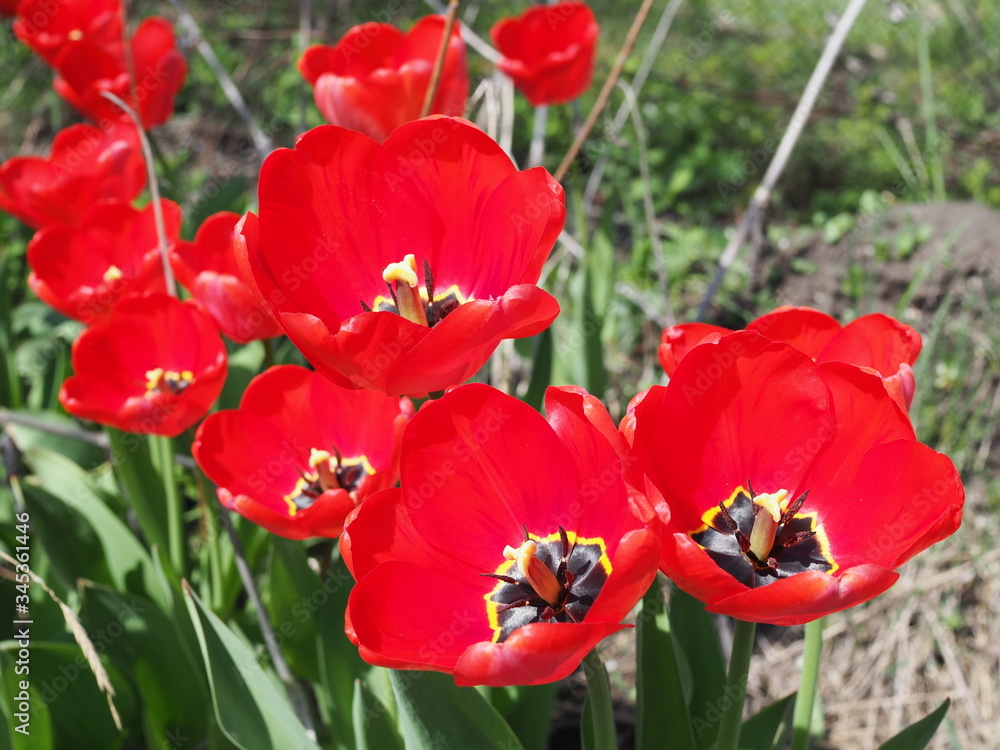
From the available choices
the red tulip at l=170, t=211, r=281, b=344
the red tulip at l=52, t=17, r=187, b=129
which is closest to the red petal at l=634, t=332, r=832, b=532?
the red tulip at l=170, t=211, r=281, b=344

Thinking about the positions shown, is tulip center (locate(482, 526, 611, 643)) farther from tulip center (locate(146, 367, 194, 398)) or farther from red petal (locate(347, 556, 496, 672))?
tulip center (locate(146, 367, 194, 398))

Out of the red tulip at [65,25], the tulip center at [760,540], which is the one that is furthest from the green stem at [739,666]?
the red tulip at [65,25]

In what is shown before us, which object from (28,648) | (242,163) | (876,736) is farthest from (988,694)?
(242,163)

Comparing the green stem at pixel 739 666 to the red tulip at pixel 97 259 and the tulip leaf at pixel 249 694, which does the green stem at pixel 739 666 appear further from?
the red tulip at pixel 97 259

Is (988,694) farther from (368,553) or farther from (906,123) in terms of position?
(906,123)

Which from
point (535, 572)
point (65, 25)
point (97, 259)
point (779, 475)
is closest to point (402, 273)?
point (535, 572)

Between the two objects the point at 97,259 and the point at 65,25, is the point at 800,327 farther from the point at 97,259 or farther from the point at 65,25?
the point at 65,25
